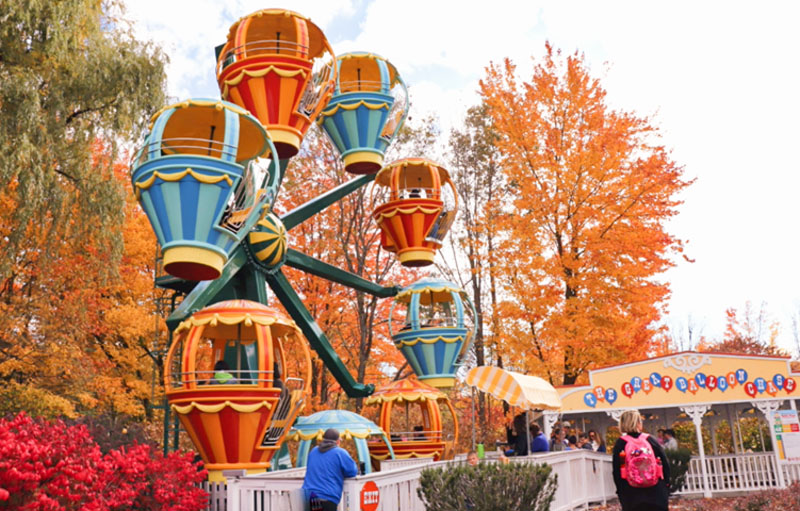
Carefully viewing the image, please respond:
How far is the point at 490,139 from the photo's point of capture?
2700cm

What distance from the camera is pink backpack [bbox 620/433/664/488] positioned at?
6969 millimetres

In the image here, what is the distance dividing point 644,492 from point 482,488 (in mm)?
2083

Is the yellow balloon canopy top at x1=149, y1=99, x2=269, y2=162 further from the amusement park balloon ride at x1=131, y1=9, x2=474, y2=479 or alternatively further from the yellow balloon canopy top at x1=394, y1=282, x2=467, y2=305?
the yellow balloon canopy top at x1=394, y1=282, x2=467, y2=305

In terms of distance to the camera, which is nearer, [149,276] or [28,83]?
[28,83]

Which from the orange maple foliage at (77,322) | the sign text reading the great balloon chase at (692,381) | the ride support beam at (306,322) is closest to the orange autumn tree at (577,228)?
the sign text reading the great balloon chase at (692,381)

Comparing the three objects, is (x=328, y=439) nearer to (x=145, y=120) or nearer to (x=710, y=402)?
(x=145, y=120)

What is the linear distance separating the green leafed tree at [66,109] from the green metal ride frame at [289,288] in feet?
13.9

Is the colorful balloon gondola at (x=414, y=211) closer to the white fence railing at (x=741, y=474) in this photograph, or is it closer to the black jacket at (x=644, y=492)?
the white fence railing at (x=741, y=474)

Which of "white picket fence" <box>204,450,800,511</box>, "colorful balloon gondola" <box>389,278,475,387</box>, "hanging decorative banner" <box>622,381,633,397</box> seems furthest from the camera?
"hanging decorative banner" <box>622,381,633,397</box>

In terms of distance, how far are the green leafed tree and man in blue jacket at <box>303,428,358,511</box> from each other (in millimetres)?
9753

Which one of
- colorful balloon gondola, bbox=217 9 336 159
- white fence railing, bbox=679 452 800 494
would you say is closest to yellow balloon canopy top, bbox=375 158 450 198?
colorful balloon gondola, bbox=217 9 336 159

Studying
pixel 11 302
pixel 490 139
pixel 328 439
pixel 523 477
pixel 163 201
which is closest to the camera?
pixel 328 439

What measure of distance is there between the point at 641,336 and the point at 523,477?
13.4 m

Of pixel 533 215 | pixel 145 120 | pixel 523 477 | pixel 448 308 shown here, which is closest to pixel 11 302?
pixel 145 120
